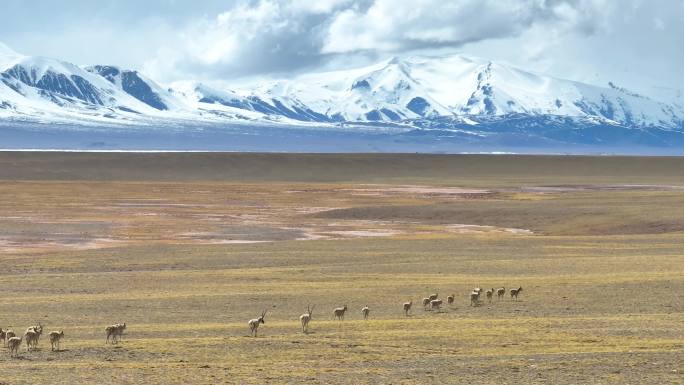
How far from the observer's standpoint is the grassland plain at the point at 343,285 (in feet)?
59.6

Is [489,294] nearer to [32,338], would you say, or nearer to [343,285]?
[343,285]

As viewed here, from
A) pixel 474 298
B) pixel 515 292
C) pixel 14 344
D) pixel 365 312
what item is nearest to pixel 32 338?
pixel 14 344

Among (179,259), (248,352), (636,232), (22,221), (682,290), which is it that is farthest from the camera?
(22,221)

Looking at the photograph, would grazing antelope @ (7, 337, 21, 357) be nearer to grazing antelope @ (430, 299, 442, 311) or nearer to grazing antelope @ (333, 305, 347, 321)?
grazing antelope @ (333, 305, 347, 321)

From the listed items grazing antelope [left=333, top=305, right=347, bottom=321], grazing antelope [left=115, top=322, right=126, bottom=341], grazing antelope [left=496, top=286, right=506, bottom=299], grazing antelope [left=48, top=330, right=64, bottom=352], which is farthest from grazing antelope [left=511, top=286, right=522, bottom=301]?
grazing antelope [left=48, top=330, right=64, bottom=352]

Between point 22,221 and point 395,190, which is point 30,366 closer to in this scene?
point 22,221

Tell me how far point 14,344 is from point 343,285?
13.4m

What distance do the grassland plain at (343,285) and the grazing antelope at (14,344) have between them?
0.32 m

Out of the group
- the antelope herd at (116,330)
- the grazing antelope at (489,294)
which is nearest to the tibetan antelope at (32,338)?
the antelope herd at (116,330)

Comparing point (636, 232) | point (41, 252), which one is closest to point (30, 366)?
point (41, 252)

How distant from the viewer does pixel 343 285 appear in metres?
31.0

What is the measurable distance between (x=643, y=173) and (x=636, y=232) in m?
77.4

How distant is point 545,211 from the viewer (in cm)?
6488

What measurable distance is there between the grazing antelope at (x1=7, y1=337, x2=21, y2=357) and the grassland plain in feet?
1.05
